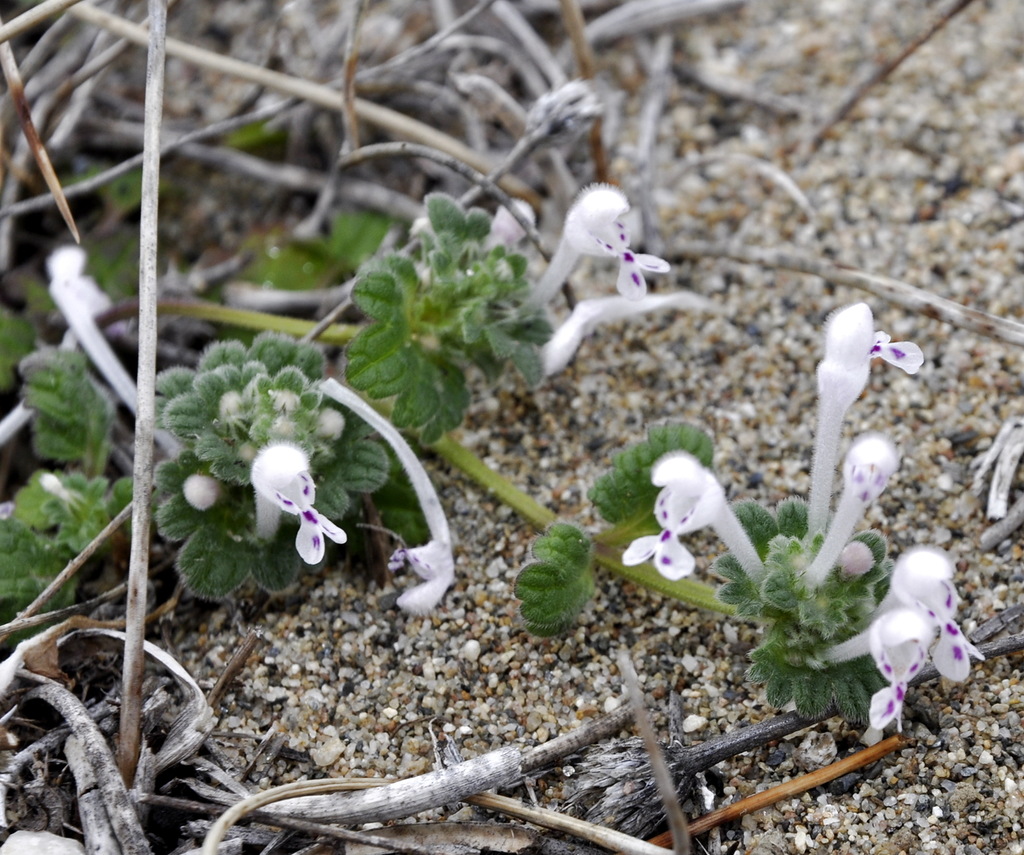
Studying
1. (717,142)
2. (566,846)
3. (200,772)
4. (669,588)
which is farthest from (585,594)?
(717,142)

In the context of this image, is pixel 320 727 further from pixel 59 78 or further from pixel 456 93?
pixel 59 78

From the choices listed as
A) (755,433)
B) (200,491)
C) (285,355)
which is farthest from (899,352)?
(200,491)

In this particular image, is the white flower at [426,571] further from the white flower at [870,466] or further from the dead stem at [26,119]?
the dead stem at [26,119]

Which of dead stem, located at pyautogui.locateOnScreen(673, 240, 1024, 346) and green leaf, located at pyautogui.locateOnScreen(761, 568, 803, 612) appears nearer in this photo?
green leaf, located at pyautogui.locateOnScreen(761, 568, 803, 612)

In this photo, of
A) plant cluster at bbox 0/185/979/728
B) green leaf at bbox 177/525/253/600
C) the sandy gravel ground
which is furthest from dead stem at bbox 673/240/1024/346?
green leaf at bbox 177/525/253/600

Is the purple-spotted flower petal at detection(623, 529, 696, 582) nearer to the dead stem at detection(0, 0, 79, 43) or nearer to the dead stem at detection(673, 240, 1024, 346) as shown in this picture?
the dead stem at detection(673, 240, 1024, 346)

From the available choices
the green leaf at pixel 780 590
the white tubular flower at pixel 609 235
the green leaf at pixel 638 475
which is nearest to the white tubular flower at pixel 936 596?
the green leaf at pixel 780 590

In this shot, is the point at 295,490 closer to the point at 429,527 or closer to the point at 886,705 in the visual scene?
the point at 429,527
